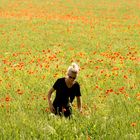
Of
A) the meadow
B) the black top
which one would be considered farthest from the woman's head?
the meadow

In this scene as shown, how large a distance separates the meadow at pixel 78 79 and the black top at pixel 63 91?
0.36 m

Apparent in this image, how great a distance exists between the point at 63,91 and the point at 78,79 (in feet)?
10.6

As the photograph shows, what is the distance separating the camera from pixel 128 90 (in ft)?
29.4

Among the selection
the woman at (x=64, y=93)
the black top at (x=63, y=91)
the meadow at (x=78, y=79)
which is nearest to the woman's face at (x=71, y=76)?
the woman at (x=64, y=93)

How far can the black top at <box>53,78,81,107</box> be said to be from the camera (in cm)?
680

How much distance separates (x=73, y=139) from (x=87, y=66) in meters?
6.58

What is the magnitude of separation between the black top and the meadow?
36 cm

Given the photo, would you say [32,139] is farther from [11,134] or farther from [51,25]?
[51,25]

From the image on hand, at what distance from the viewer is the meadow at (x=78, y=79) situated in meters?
5.95

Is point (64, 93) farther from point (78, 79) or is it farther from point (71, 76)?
point (78, 79)

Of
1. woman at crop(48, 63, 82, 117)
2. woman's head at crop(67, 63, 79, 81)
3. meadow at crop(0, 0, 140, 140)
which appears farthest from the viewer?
woman at crop(48, 63, 82, 117)

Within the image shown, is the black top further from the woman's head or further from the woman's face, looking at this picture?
the woman's head

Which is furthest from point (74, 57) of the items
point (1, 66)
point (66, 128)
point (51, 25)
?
point (51, 25)

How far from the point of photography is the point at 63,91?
22.4ft
